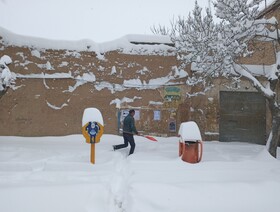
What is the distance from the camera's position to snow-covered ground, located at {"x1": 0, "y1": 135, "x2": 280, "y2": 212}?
Result: 3943mm

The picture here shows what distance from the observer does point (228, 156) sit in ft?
26.5

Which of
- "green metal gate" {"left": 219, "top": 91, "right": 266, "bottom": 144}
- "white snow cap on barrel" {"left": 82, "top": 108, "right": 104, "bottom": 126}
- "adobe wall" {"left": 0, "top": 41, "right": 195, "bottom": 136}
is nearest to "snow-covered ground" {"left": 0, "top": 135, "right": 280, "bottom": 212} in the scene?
"white snow cap on barrel" {"left": 82, "top": 108, "right": 104, "bottom": 126}

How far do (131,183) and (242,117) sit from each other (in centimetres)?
833

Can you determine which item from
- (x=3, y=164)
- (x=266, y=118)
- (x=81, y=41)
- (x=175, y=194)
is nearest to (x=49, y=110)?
(x=81, y=41)

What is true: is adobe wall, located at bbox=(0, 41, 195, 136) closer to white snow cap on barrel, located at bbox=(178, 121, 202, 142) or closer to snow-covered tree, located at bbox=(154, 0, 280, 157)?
snow-covered tree, located at bbox=(154, 0, 280, 157)

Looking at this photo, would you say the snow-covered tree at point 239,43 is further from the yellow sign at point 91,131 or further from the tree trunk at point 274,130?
the yellow sign at point 91,131

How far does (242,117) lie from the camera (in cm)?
1148

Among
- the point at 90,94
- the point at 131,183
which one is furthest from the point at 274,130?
the point at 90,94

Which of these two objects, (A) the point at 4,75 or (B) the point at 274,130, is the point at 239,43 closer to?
(B) the point at 274,130

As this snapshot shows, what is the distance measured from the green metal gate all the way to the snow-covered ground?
11.8 ft

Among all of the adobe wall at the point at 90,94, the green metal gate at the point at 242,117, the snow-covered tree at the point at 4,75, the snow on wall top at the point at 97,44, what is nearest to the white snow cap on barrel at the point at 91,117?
the snow-covered tree at the point at 4,75

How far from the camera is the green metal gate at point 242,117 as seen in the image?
11344mm

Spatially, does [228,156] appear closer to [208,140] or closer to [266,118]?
[208,140]

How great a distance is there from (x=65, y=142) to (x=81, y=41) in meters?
4.35
